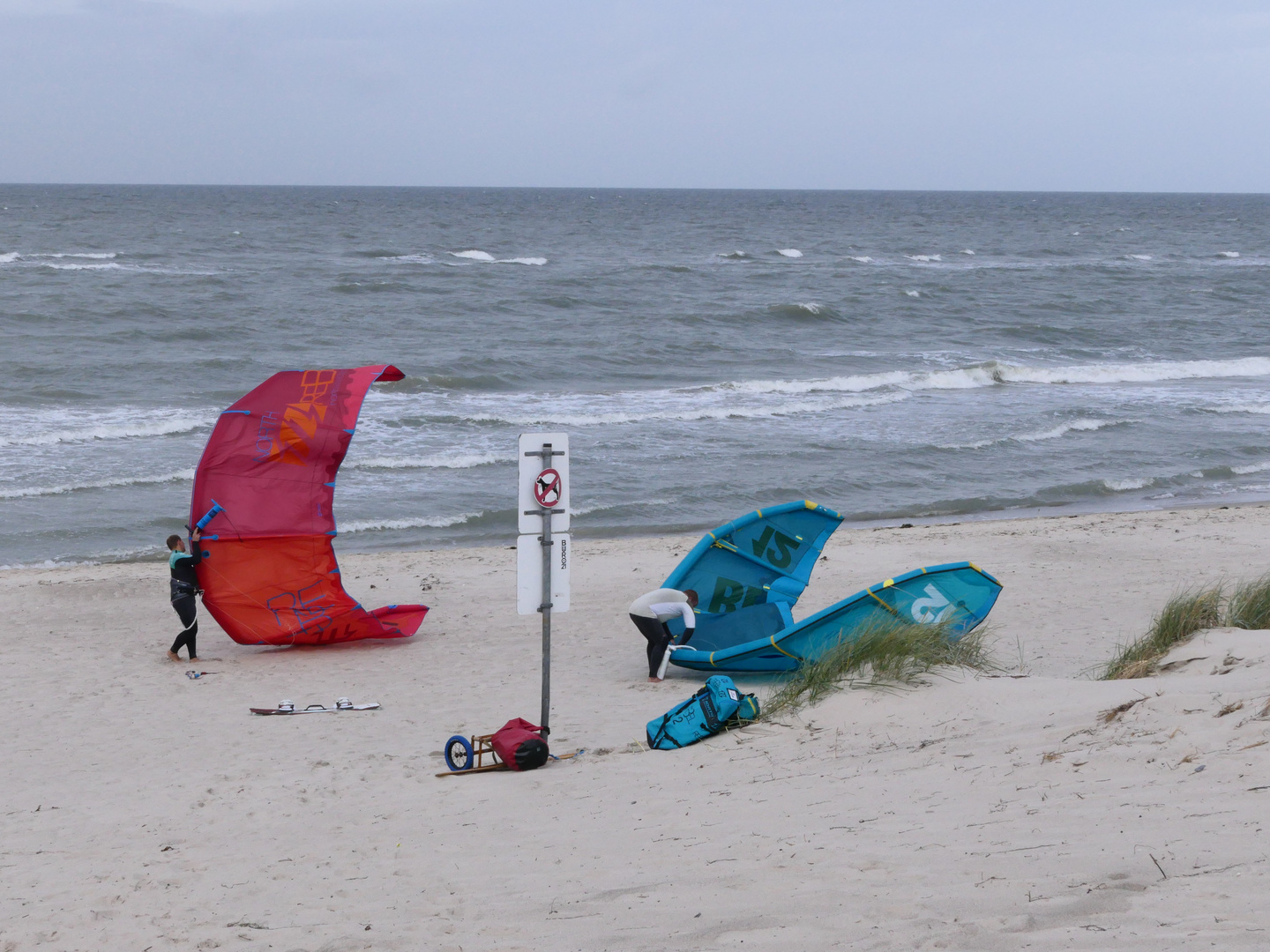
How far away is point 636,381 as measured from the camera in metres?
24.5

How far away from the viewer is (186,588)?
8945 mm

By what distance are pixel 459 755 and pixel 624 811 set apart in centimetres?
136

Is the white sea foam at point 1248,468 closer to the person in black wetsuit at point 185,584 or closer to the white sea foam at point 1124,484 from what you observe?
the white sea foam at point 1124,484

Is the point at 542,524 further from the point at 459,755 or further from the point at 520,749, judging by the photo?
the point at 459,755

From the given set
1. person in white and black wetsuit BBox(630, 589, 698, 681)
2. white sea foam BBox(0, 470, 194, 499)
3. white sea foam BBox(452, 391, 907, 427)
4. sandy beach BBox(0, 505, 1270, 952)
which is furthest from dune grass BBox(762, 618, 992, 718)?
white sea foam BBox(452, 391, 907, 427)

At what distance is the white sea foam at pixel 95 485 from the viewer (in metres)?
14.9

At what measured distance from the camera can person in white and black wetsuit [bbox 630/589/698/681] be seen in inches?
327

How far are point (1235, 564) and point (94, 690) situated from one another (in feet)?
35.5

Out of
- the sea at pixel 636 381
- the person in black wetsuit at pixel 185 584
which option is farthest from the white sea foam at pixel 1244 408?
the person in black wetsuit at pixel 185 584

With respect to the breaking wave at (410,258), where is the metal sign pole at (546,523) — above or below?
below

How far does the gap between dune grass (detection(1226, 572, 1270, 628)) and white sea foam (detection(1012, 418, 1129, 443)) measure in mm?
12410

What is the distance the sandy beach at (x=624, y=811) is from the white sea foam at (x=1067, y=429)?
1087cm

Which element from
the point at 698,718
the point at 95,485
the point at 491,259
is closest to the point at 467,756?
the point at 698,718

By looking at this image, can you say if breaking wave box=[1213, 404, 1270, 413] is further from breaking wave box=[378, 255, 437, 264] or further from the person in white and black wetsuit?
breaking wave box=[378, 255, 437, 264]
